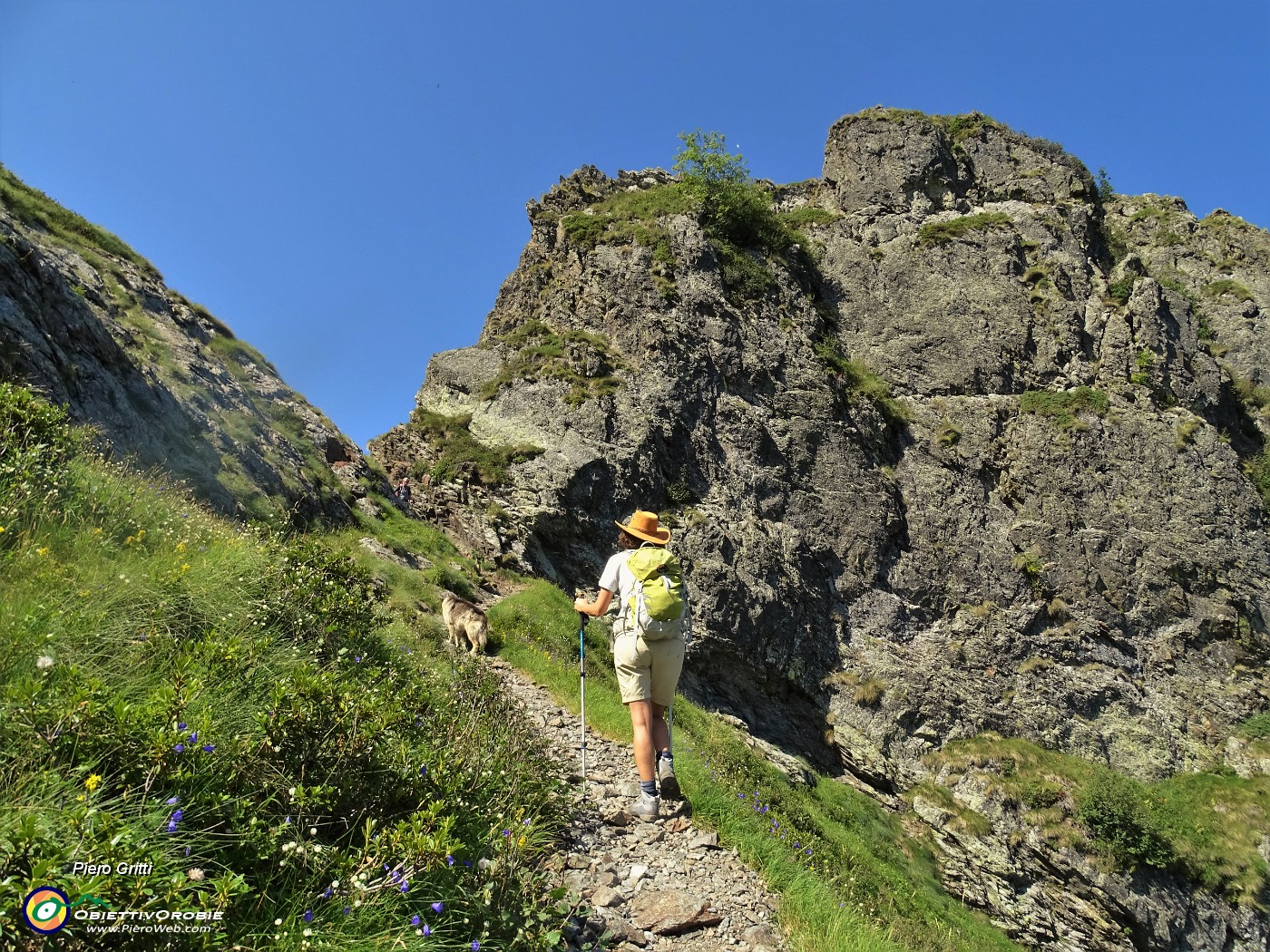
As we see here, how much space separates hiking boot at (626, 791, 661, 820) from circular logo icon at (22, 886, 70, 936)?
5278mm

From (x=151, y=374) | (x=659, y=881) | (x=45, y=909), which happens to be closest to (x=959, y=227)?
(x=151, y=374)

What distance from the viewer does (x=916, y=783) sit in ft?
72.0

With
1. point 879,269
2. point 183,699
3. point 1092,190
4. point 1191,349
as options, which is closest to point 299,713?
point 183,699

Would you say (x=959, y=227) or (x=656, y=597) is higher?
(x=959, y=227)

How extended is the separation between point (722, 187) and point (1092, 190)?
915 inches

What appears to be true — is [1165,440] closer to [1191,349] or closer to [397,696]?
[1191,349]

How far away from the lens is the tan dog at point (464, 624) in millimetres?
12883

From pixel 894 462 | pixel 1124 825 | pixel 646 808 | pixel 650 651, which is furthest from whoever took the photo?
pixel 894 462

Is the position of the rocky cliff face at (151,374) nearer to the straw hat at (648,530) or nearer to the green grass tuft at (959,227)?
the straw hat at (648,530)

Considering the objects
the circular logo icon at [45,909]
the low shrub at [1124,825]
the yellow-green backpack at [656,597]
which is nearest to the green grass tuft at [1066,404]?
the low shrub at [1124,825]

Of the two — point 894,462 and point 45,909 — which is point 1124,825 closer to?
point 894,462

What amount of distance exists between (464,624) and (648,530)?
677 cm

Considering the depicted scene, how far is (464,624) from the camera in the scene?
1305 centimetres

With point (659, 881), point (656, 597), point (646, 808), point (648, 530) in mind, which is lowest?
point (659, 881)
